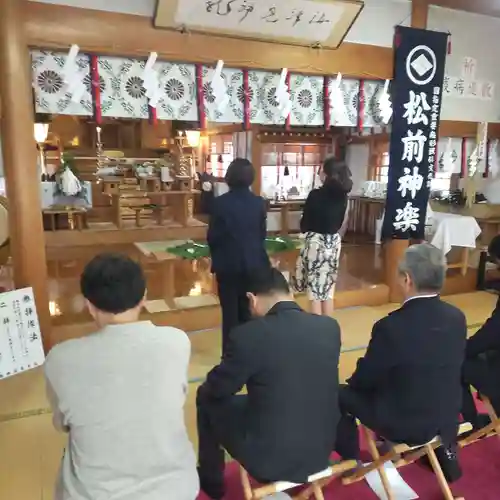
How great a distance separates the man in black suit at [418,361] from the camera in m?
1.80

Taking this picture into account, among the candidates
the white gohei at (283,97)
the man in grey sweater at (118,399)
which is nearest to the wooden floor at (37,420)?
the man in grey sweater at (118,399)

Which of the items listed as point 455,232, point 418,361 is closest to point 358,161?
point 455,232

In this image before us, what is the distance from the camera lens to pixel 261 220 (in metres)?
3.14

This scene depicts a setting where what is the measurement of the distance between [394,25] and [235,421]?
153 inches

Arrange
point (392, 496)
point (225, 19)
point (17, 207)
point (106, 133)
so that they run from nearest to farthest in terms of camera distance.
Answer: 1. point (392, 496)
2. point (17, 207)
3. point (225, 19)
4. point (106, 133)

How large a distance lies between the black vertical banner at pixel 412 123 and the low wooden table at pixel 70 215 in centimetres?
413

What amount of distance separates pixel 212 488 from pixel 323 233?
1876mm

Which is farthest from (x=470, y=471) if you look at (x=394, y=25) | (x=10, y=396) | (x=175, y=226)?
(x=175, y=226)

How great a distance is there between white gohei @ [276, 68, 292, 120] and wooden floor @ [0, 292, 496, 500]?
184 cm

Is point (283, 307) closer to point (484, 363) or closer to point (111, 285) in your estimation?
point (111, 285)

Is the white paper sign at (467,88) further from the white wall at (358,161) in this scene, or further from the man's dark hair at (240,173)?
the white wall at (358,161)

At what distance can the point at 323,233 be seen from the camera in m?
3.47

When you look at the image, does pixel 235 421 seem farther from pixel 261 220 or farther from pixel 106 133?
pixel 106 133

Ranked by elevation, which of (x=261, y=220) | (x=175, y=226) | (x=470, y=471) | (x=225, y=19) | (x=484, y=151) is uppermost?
(x=225, y=19)
